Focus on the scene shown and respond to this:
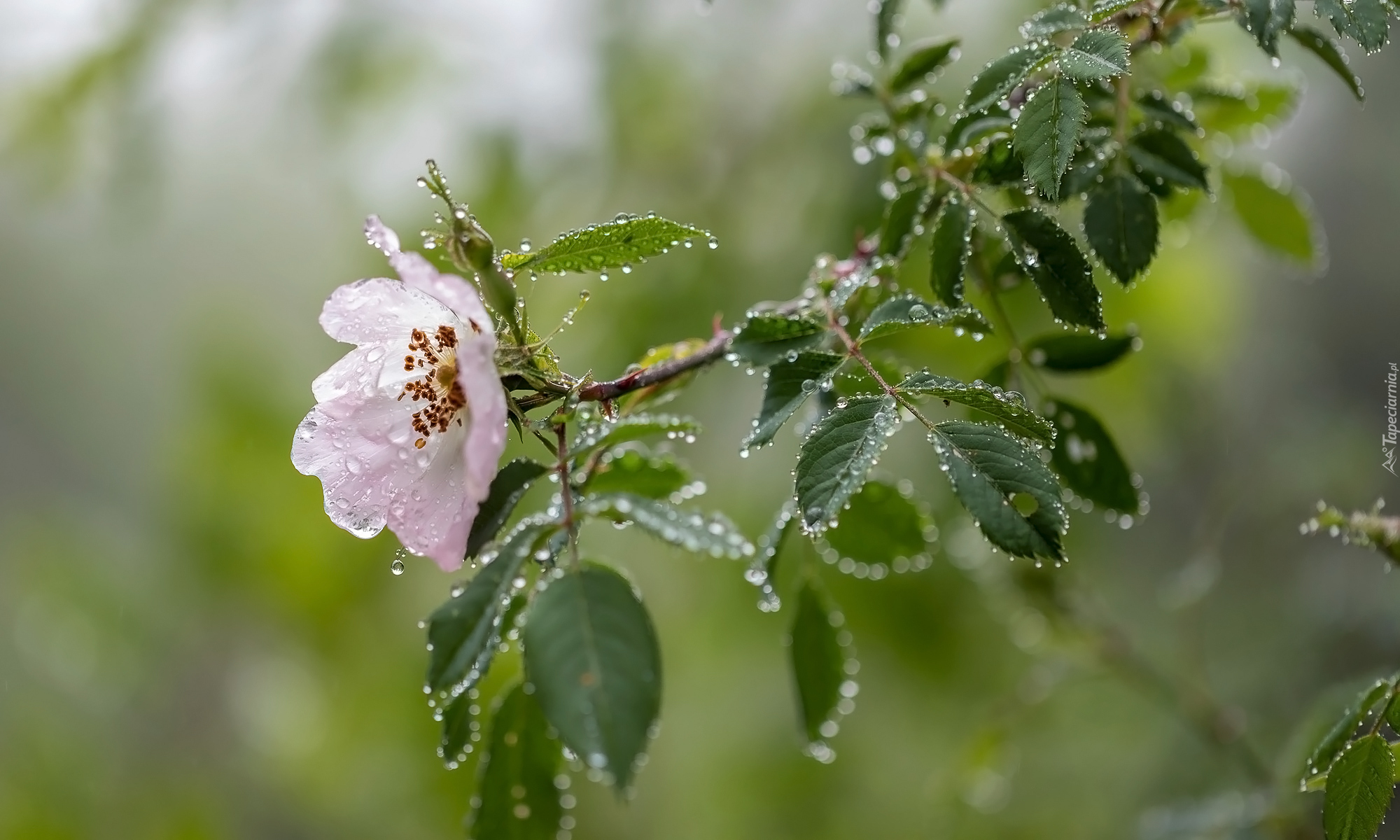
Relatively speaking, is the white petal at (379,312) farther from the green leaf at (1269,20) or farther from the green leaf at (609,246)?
the green leaf at (1269,20)

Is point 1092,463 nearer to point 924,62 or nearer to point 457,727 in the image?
point 924,62

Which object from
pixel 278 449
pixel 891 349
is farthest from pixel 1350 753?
pixel 278 449

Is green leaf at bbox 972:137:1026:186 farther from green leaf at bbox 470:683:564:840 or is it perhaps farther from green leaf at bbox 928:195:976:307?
green leaf at bbox 470:683:564:840

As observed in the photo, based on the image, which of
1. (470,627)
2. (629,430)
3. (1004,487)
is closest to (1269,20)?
(1004,487)

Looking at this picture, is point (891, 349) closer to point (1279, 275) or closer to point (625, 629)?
point (625, 629)

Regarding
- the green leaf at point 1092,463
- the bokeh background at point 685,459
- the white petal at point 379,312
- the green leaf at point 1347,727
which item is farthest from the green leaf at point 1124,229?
the bokeh background at point 685,459

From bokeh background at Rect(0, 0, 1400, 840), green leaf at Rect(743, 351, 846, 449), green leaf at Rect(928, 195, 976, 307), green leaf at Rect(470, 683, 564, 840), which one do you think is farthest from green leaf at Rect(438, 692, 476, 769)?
bokeh background at Rect(0, 0, 1400, 840)
